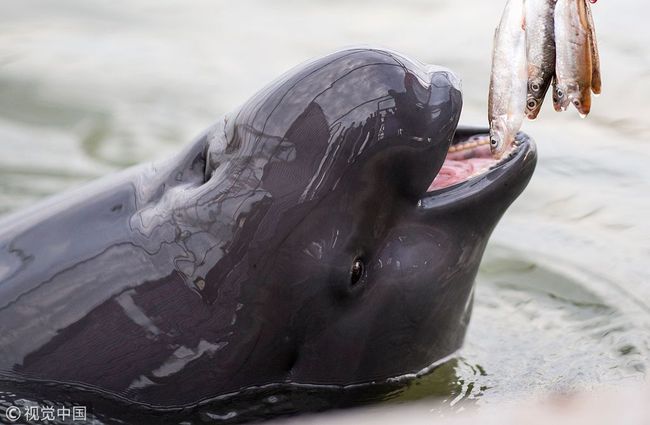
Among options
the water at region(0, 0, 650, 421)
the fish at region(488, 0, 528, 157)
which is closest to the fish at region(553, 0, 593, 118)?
the fish at region(488, 0, 528, 157)

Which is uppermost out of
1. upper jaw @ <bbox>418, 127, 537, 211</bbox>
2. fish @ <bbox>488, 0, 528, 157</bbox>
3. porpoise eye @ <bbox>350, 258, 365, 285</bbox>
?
fish @ <bbox>488, 0, 528, 157</bbox>

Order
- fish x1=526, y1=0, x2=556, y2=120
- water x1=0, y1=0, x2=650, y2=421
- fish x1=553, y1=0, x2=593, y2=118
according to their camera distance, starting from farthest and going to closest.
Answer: water x1=0, y1=0, x2=650, y2=421
fish x1=526, y1=0, x2=556, y2=120
fish x1=553, y1=0, x2=593, y2=118

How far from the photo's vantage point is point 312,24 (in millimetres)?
10102

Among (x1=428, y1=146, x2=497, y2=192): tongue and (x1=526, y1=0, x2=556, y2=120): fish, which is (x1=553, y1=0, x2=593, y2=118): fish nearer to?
(x1=526, y1=0, x2=556, y2=120): fish

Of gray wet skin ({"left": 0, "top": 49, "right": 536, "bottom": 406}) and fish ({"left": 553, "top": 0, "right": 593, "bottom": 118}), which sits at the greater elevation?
fish ({"left": 553, "top": 0, "right": 593, "bottom": 118})

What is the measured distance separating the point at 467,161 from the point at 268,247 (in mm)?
800

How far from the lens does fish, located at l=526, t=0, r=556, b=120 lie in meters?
4.00

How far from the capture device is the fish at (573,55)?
3.88 m

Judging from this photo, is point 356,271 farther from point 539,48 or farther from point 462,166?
point 539,48

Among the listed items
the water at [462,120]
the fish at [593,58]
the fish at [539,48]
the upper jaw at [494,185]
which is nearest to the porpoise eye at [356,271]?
the upper jaw at [494,185]

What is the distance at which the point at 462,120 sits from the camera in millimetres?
8008

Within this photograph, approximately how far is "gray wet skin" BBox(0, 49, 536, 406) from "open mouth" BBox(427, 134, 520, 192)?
0.04 meters

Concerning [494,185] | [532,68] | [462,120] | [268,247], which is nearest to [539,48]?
[532,68]

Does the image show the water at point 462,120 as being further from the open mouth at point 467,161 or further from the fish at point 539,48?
the fish at point 539,48
